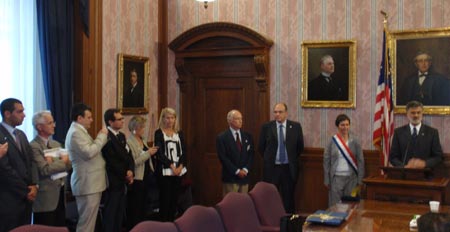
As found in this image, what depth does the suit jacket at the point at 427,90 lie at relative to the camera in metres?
6.29

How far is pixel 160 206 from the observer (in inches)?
240

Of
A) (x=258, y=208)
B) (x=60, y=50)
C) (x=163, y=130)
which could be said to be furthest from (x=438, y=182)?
(x=60, y=50)

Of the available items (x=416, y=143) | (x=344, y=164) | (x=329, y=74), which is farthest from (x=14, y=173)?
(x=329, y=74)

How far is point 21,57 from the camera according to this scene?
5520 millimetres

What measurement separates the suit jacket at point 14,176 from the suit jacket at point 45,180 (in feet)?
0.47

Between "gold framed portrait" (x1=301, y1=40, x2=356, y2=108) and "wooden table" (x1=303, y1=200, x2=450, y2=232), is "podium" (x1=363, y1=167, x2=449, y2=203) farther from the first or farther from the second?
"gold framed portrait" (x1=301, y1=40, x2=356, y2=108)

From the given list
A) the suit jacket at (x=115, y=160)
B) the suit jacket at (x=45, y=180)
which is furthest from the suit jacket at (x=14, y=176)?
the suit jacket at (x=115, y=160)

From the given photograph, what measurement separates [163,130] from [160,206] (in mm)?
852

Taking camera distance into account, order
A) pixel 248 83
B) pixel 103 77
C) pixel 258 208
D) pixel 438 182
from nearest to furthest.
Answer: pixel 258 208, pixel 438 182, pixel 103 77, pixel 248 83

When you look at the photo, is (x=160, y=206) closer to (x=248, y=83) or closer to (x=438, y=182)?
(x=248, y=83)

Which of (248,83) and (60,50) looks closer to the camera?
(60,50)

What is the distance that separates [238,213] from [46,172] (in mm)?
1776

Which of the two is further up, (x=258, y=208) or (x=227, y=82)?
(x=227, y=82)

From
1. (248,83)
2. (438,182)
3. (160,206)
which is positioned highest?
(248,83)
